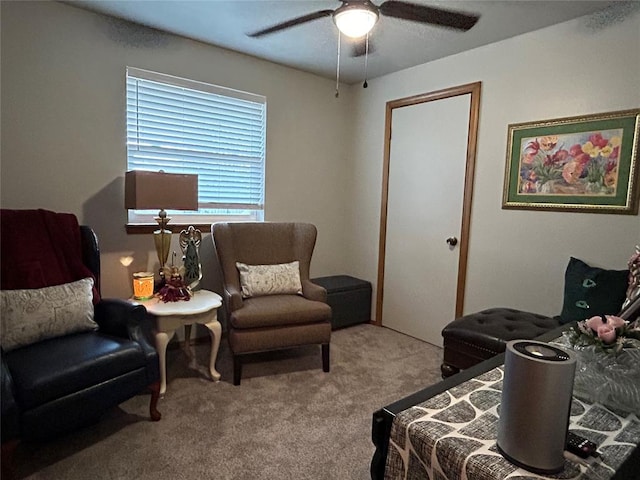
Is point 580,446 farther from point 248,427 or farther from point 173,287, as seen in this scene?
point 173,287

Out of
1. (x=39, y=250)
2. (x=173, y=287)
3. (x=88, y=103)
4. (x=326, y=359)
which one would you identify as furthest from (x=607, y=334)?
(x=88, y=103)

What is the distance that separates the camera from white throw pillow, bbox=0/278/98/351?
182cm

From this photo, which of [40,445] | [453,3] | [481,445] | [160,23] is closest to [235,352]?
[40,445]

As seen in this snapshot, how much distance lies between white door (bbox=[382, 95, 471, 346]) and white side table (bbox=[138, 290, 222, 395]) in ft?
5.89

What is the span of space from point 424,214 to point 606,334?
2.35m

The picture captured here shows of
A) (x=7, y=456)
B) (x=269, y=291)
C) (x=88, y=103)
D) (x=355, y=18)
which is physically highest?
(x=355, y=18)

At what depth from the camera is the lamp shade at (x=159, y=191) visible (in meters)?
2.43

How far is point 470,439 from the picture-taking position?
37.3 inches

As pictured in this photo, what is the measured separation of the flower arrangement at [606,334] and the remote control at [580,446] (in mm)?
303

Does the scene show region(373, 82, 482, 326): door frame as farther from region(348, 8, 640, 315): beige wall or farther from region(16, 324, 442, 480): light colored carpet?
region(16, 324, 442, 480): light colored carpet

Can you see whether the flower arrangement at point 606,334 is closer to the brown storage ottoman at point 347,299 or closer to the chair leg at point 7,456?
the chair leg at point 7,456

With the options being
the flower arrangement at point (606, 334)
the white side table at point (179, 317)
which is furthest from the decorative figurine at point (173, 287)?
the flower arrangement at point (606, 334)

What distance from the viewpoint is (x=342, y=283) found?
3783mm

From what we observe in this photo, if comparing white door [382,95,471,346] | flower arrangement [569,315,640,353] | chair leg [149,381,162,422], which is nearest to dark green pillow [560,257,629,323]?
white door [382,95,471,346]
